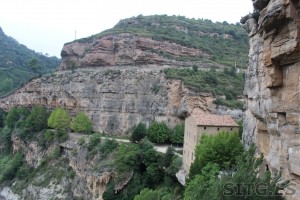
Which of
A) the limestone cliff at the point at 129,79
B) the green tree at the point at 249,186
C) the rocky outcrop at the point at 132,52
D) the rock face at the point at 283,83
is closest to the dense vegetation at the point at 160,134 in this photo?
the limestone cliff at the point at 129,79

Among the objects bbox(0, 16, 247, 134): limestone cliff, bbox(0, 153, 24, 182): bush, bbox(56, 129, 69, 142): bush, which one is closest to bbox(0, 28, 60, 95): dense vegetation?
bbox(0, 16, 247, 134): limestone cliff

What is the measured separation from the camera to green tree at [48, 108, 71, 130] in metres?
59.7

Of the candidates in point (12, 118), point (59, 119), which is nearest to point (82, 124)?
point (59, 119)

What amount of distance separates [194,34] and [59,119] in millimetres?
40582

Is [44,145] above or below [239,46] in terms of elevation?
below

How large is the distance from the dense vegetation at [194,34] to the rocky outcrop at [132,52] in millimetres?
1282

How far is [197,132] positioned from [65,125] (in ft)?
114

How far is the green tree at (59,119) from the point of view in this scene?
196 ft

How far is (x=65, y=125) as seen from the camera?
198ft

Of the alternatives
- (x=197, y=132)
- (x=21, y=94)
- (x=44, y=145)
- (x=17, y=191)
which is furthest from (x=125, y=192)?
(x=21, y=94)

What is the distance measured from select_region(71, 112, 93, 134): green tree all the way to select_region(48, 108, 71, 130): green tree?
2369 millimetres

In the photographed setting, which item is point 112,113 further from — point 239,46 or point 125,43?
point 239,46

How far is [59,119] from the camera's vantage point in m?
60.0

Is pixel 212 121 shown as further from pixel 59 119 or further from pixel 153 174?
pixel 59 119
